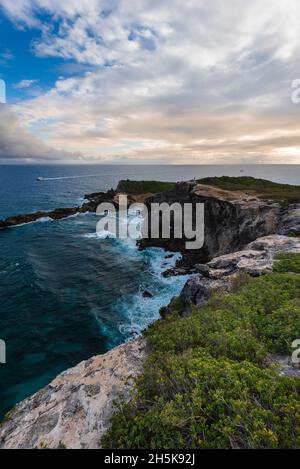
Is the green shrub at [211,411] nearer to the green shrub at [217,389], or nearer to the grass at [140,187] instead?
the green shrub at [217,389]

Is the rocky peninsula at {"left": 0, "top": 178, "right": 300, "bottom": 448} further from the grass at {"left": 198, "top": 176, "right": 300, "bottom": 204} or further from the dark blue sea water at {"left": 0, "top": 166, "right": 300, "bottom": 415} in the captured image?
the grass at {"left": 198, "top": 176, "right": 300, "bottom": 204}

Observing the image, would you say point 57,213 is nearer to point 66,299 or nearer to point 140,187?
point 140,187

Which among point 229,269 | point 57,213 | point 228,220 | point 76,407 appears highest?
point 228,220

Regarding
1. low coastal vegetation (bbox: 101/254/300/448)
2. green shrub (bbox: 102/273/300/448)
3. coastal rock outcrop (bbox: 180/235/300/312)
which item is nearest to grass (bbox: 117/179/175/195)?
coastal rock outcrop (bbox: 180/235/300/312)

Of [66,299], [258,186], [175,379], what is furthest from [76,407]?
[258,186]

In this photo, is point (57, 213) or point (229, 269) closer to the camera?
point (229, 269)

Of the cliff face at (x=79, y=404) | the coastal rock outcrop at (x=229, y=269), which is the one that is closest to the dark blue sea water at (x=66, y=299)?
the coastal rock outcrop at (x=229, y=269)

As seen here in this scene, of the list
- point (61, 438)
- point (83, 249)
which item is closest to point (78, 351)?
point (61, 438)

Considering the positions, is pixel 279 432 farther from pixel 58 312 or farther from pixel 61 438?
pixel 58 312
